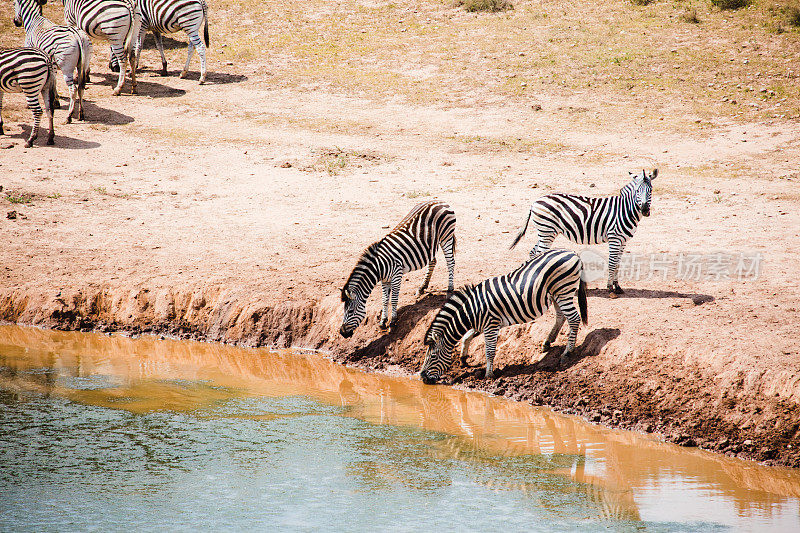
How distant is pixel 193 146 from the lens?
733 inches

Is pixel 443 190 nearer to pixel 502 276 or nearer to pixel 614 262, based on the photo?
pixel 614 262

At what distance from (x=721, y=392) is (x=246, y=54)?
1934 cm

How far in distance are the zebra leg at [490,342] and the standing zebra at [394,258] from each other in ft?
5.11

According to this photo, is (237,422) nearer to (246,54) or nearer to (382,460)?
(382,460)

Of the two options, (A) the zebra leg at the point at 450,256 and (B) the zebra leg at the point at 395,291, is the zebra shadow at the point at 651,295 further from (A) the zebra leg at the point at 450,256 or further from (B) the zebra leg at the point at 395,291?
(B) the zebra leg at the point at 395,291

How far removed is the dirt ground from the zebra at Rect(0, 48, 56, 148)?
0.77 metres

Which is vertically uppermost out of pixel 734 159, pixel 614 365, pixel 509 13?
pixel 509 13

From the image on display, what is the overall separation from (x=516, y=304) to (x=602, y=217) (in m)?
2.15

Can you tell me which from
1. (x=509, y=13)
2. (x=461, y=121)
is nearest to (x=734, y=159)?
(x=461, y=121)

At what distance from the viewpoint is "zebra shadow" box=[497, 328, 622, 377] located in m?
10.0

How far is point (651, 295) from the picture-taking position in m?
11.1

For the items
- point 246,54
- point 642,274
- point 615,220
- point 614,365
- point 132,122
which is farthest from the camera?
point 246,54

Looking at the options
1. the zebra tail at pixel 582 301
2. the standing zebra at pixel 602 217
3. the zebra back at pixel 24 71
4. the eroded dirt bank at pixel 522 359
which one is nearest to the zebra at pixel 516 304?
the zebra tail at pixel 582 301

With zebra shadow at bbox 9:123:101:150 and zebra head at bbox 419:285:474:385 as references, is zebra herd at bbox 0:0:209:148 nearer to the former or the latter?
zebra shadow at bbox 9:123:101:150
